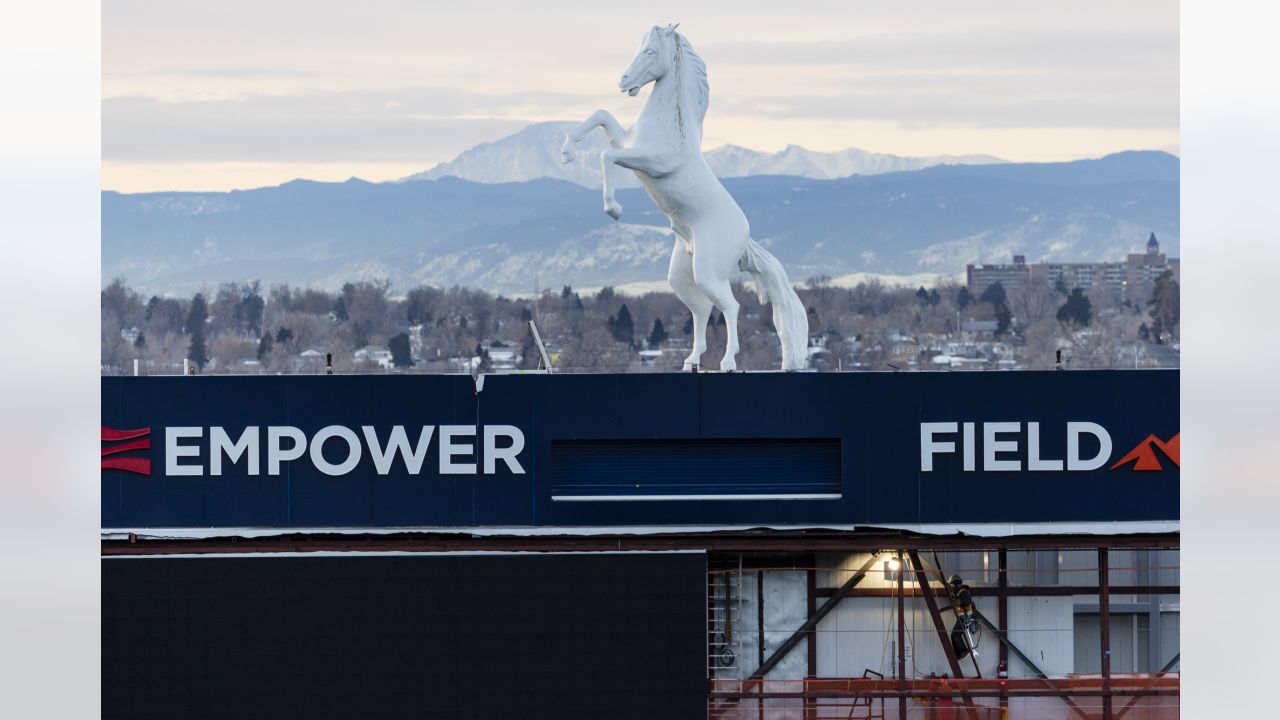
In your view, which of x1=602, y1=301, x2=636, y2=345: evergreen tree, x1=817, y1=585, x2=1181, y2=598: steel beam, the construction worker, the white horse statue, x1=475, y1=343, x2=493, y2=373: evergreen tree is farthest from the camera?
x1=602, y1=301, x2=636, y2=345: evergreen tree

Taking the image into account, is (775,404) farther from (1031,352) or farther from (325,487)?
(1031,352)

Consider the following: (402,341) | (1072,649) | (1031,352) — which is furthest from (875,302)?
(1072,649)

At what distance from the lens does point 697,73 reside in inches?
781

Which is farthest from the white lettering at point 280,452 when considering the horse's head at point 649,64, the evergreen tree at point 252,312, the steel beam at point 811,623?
the evergreen tree at point 252,312

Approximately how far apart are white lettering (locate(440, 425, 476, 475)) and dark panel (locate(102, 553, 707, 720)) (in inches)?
47.7

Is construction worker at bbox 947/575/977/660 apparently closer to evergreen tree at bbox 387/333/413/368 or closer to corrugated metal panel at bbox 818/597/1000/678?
corrugated metal panel at bbox 818/597/1000/678

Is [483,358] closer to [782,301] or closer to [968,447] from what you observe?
[782,301]

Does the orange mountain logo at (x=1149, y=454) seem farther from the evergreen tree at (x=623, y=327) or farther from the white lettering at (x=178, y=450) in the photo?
the evergreen tree at (x=623, y=327)

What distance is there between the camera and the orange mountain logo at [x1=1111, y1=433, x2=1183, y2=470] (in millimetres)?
18812

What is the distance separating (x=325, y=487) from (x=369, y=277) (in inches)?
6902

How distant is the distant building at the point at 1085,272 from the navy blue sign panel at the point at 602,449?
152284 millimetres

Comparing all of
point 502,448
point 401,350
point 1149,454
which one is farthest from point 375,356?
point 1149,454

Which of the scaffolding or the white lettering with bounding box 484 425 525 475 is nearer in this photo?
the white lettering with bounding box 484 425 525 475

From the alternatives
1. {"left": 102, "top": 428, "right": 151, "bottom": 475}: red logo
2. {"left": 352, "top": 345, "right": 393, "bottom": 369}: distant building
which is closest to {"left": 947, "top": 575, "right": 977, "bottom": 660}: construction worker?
{"left": 102, "top": 428, "right": 151, "bottom": 475}: red logo
